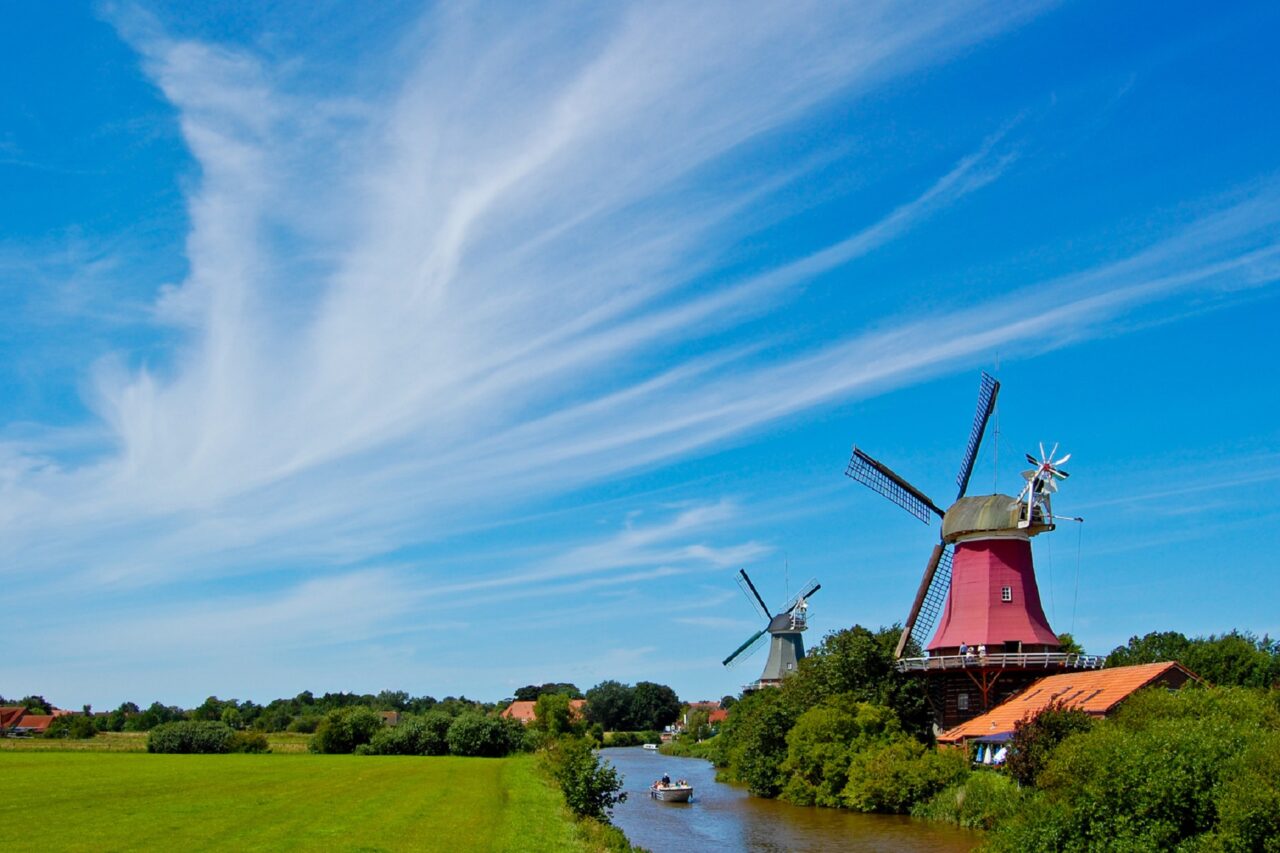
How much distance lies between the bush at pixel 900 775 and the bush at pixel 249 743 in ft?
159

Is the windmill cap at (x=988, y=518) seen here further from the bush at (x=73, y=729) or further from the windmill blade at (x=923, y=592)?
the bush at (x=73, y=729)

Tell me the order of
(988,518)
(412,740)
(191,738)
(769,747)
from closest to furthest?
(988,518), (769,747), (191,738), (412,740)

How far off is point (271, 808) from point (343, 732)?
150ft

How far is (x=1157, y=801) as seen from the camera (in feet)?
64.8

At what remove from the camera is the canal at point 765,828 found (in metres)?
30.1

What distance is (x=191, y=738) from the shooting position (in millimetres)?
68125

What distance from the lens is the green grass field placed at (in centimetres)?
2314

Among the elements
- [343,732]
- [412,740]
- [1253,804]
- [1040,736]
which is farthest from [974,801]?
[343,732]

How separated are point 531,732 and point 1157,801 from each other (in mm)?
63342

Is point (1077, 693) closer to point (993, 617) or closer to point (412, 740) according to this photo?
point (993, 617)

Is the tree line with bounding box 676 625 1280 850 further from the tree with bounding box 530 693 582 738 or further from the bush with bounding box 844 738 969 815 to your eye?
the tree with bounding box 530 693 582 738

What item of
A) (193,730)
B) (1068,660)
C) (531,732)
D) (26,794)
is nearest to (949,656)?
(1068,660)

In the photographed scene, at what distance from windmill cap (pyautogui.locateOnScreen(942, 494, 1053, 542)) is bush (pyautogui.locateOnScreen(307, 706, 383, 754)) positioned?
47.3 m

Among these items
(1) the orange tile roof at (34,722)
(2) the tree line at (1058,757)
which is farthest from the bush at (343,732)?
(1) the orange tile roof at (34,722)
